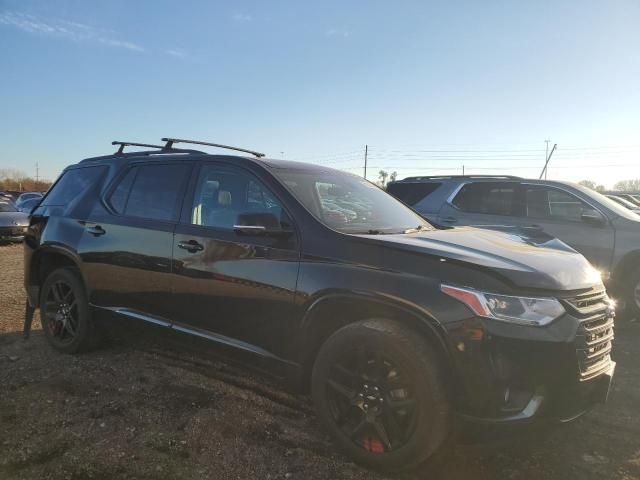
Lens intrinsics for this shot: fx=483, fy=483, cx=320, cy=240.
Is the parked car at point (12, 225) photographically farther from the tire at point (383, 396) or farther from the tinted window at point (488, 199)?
the tire at point (383, 396)

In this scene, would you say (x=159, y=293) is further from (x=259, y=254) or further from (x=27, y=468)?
(x=27, y=468)

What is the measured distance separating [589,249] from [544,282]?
4439 millimetres

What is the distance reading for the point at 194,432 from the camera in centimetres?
306

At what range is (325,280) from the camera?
2.77 m

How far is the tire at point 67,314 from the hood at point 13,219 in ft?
35.9

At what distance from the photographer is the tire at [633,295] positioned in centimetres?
591

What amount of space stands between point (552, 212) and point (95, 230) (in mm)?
5706

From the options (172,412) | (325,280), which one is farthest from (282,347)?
A: (172,412)

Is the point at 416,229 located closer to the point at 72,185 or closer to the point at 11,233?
the point at 72,185

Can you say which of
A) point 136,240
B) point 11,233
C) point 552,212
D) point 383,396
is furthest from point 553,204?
point 11,233

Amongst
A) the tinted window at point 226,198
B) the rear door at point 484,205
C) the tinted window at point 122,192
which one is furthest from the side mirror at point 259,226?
the rear door at point 484,205

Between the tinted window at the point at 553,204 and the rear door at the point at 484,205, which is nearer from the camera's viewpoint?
the tinted window at the point at 553,204

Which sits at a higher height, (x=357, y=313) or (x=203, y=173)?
(x=203, y=173)

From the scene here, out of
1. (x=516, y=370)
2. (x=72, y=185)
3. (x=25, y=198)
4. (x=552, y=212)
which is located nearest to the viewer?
(x=516, y=370)
